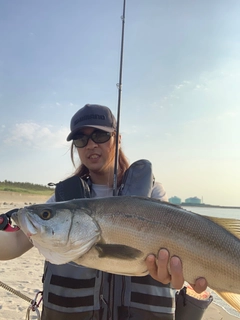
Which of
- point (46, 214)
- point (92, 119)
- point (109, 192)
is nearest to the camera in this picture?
point (46, 214)

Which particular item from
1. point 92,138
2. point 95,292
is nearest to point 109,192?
point 92,138

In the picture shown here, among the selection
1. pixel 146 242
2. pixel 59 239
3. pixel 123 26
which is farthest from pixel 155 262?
pixel 123 26

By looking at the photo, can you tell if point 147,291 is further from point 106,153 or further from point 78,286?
point 106,153

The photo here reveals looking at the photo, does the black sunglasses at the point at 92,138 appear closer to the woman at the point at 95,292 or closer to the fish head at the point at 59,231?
the woman at the point at 95,292

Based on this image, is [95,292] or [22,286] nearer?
[95,292]

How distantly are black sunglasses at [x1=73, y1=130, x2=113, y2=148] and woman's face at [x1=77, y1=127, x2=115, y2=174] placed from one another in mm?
36

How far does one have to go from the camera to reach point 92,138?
4.06 m

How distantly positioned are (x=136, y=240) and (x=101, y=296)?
1.04 metres

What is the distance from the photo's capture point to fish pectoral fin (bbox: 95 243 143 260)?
258 centimetres

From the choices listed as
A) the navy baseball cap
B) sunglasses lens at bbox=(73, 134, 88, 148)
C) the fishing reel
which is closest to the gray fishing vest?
the fishing reel

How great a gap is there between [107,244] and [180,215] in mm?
666

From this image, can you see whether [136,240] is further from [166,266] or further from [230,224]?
[230,224]

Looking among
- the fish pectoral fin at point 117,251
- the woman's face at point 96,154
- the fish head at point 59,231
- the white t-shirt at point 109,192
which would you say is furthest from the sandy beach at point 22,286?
Result: the fish pectoral fin at point 117,251

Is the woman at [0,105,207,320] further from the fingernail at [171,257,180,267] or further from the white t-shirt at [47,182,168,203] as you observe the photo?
the fingernail at [171,257,180,267]
